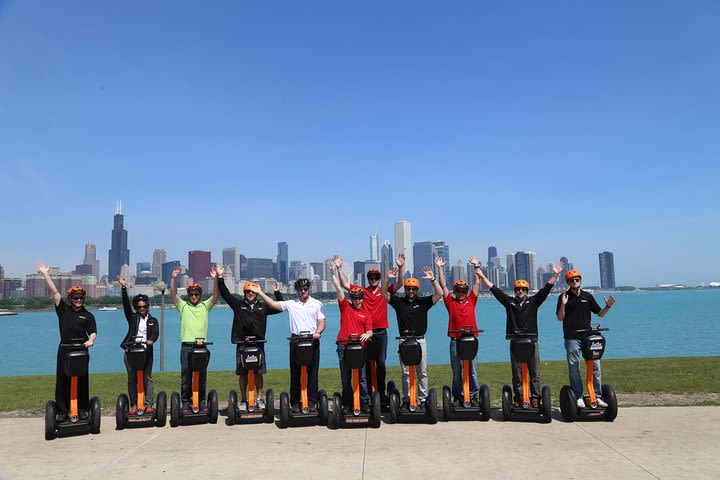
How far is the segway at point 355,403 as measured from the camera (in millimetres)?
7332

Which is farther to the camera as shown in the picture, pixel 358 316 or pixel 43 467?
pixel 358 316

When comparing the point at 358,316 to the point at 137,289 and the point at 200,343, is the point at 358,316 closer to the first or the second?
the point at 200,343

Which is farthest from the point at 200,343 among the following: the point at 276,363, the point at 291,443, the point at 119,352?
the point at 119,352

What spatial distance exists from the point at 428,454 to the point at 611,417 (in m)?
2.98

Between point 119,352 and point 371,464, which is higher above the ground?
point 371,464

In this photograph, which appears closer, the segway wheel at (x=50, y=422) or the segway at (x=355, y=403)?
the segway wheel at (x=50, y=422)

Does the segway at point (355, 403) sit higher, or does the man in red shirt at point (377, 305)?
the man in red shirt at point (377, 305)

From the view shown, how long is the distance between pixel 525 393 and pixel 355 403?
237 centimetres

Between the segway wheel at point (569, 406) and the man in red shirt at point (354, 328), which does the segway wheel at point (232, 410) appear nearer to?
the man in red shirt at point (354, 328)

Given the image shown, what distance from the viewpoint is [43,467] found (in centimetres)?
585

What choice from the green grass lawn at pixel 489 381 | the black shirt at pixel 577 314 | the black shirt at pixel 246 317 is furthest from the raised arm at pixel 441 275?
the green grass lawn at pixel 489 381

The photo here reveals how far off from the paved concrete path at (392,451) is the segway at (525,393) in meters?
0.17

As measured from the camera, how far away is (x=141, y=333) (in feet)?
26.6

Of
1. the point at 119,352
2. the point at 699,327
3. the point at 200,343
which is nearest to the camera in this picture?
the point at 200,343
